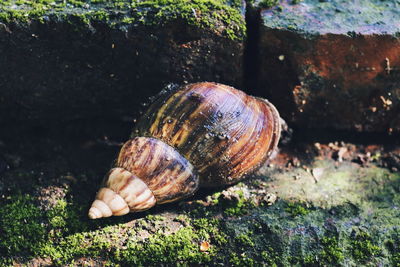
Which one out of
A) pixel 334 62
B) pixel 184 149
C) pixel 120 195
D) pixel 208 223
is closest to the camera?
pixel 120 195

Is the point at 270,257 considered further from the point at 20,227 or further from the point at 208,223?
the point at 20,227

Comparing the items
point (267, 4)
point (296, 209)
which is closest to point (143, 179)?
point (296, 209)

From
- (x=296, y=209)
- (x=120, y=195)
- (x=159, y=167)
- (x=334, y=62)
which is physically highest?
(x=334, y=62)

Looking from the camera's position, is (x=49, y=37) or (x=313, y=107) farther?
(x=313, y=107)

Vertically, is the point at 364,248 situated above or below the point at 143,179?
below

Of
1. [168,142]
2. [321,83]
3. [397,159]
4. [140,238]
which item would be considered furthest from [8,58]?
[397,159]

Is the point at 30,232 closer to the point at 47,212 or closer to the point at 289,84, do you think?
the point at 47,212

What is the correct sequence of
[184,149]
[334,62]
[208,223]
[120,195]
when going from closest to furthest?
[120,195]
[184,149]
[208,223]
[334,62]

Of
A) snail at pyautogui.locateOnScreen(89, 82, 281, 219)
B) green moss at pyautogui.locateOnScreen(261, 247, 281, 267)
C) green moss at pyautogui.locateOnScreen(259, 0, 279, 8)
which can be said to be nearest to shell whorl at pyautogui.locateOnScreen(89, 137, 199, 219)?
snail at pyautogui.locateOnScreen(89, 82, 281, 219)
